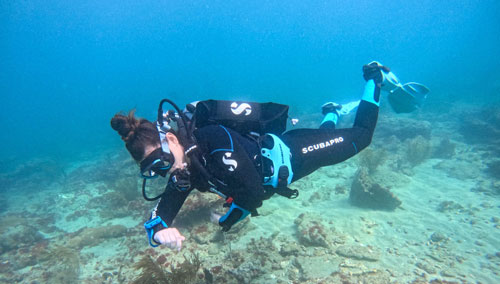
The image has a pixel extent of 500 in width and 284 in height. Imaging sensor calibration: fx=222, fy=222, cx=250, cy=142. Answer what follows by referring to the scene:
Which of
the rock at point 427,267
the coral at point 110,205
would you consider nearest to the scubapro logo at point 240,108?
the rock at point 427,267

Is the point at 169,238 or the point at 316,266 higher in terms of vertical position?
the point at 169,238

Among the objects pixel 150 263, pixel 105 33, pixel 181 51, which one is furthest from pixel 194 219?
pixel 181 51

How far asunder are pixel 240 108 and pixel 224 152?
0.93 m

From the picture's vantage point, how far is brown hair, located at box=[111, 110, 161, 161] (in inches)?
91.7

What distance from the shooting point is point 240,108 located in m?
3.10

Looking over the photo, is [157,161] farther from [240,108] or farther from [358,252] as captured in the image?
[358,252]

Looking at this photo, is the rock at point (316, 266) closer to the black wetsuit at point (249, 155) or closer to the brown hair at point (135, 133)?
the black wetsuit at point (249, 155)

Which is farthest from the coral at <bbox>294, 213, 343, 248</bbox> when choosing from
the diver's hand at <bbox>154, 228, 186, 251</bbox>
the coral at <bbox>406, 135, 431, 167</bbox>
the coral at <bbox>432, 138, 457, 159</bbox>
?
the coral at <bbox>432, 138, 457, 159</bbox>

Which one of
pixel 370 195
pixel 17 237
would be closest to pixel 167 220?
pixel 370 195

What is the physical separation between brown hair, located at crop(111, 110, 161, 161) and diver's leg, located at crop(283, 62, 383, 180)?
1988 mm

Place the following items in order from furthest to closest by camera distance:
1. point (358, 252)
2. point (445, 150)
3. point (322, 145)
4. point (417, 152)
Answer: point (445, 150) → point (417, 152) → point (358, 252) → point (322, 145)

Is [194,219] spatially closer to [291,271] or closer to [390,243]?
[291,271]

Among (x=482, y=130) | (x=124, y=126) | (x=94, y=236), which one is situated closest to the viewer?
(x=124, y=126)

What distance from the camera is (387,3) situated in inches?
5349
